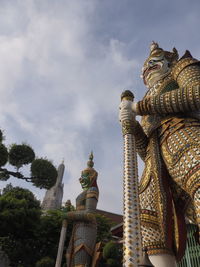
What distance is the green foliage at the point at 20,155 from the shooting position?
11320 millimetres

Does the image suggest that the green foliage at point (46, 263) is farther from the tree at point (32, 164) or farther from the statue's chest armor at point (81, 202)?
the statue's chest armor at point (81, 202)

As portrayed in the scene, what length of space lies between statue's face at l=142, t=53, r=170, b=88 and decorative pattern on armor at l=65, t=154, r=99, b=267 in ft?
11.9

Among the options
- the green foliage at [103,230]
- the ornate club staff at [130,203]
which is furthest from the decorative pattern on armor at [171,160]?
the green foliage at [103,230]

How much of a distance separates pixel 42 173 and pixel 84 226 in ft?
19.4

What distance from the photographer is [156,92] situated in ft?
12.2

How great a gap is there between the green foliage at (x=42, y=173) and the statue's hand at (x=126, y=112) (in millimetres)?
8993

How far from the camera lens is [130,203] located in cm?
263

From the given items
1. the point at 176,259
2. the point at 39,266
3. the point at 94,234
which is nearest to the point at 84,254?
the point at 94,234

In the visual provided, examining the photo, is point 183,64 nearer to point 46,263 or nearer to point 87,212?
point 87,212

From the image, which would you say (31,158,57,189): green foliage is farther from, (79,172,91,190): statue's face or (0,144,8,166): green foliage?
(79,172,91,190): statue's face

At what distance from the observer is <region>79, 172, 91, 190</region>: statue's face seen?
7064 mm

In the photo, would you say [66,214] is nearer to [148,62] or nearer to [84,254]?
[84,254]

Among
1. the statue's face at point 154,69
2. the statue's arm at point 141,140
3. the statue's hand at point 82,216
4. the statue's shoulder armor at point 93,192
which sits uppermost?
the statue's face at point 154,69

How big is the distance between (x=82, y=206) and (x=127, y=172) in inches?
165
